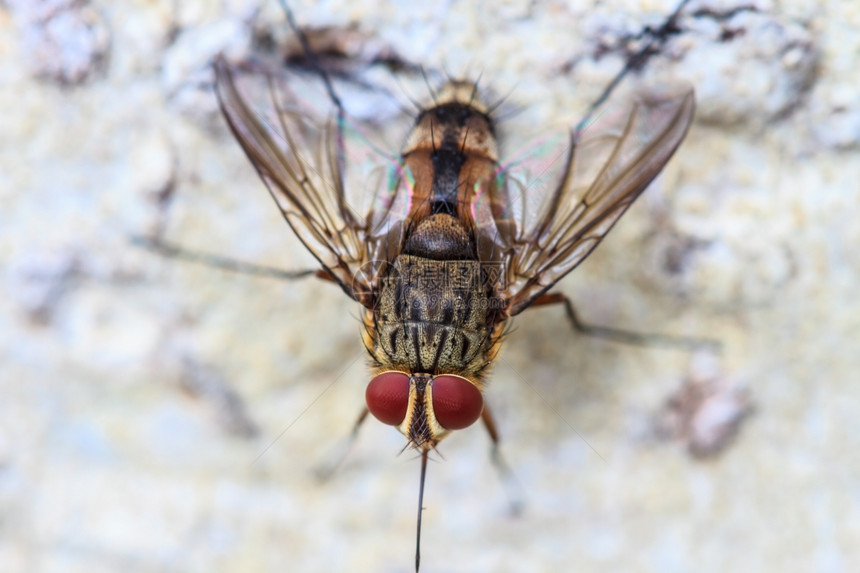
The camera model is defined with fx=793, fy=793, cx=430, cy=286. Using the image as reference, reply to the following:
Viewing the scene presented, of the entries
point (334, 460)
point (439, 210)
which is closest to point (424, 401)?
point (439, 210)

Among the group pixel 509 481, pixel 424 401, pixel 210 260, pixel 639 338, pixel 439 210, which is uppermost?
pixel 439 210

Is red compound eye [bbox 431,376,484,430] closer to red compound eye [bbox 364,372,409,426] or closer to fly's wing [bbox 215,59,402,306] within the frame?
red compound eye [bbox 364,372,409,426]

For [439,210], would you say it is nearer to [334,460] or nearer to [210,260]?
[210,260]

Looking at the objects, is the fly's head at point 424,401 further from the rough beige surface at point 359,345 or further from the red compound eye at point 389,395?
the rough beige surface at point 359,345

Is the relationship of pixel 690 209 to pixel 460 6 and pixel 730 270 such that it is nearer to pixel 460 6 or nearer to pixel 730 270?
pixel 730 270

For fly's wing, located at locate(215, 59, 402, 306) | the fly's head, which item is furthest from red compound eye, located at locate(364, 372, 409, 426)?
fly's wing, located at locate(215, 59, 402, 306)

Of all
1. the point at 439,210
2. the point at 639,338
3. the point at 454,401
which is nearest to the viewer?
the point at 454,401

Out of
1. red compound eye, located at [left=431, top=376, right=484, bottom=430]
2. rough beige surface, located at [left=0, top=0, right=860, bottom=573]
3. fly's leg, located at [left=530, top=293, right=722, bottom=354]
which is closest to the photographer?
red compound eye, located at [left=431, top=376, right=484, bottom=430]
